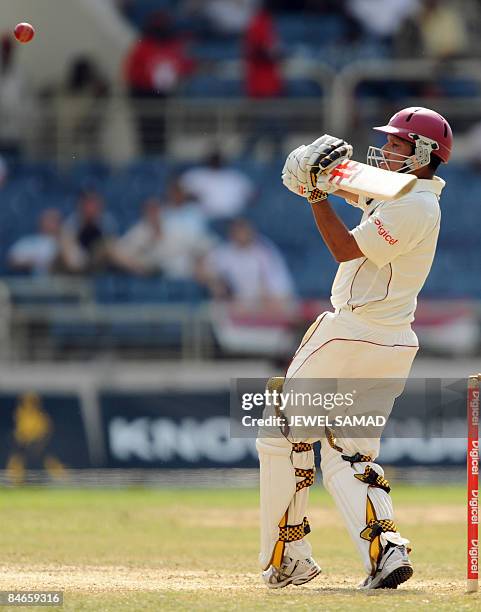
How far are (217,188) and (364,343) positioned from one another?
35.5 ft

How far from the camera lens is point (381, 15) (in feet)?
63.5

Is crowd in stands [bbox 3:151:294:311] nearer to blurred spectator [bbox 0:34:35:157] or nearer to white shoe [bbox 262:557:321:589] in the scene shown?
blurred spectator [bbox 0:34:35:157]

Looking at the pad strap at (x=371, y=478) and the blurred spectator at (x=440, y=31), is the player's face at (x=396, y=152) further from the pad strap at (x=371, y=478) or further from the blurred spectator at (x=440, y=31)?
the blurred spectator at (x=440, y=31)

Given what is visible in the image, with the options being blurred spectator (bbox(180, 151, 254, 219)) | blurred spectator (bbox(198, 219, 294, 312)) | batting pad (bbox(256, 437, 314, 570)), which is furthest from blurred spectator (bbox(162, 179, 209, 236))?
batting pad (bbox(256, 437, 314, 570))

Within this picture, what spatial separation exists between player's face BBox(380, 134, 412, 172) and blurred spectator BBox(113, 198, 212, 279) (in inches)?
367

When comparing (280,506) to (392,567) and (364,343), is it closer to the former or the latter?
(392,567)

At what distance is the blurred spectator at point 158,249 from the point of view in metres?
16.0

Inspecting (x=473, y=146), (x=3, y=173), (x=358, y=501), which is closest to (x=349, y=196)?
(x=358, y=501)

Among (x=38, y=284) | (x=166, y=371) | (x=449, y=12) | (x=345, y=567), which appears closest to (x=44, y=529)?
(x=345, y=567)

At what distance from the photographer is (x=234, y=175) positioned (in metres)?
17.3

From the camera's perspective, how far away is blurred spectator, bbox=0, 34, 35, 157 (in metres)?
18.0

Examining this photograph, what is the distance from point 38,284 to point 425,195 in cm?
937

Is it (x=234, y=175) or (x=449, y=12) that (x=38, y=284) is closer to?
(x=234, y=175)

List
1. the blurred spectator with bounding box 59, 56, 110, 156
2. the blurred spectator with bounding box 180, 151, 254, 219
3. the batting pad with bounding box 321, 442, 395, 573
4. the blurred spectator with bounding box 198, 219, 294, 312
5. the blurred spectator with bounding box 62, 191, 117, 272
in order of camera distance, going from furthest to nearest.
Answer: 1. the blurred spectator with bounding box 59, 56, 110, 156
2. the blurred spectator with bounding box 180, 151, 254, 219
3. the blurred spectator with bounding box 62, 191, 117, 272
4. the blurred spectator with bounding box 198, 219, 294, 312
5. the batting pad with bounding box 321, 442, 395, 573
